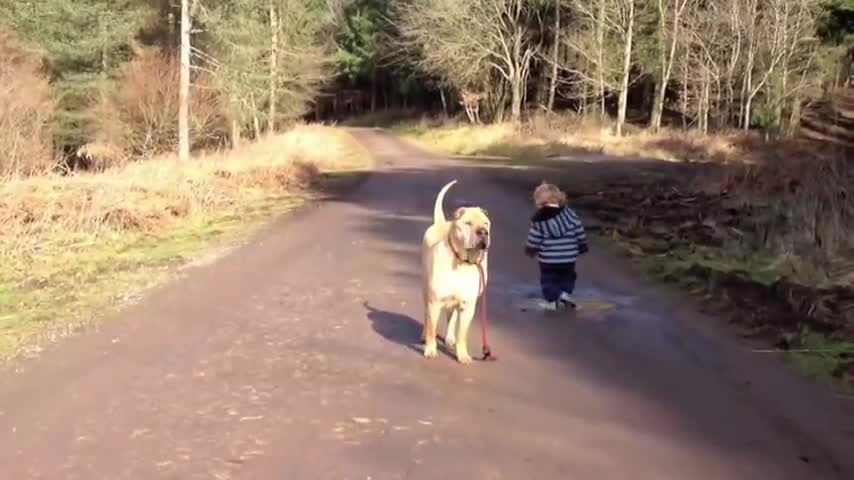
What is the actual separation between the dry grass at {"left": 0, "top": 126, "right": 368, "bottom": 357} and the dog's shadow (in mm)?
2882

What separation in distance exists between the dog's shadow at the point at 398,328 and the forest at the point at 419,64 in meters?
14.2

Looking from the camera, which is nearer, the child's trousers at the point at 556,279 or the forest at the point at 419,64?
the child's trousers at the point at 556,279

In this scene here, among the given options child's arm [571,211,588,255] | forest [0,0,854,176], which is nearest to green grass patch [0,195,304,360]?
child's arm [571,211,588,255]

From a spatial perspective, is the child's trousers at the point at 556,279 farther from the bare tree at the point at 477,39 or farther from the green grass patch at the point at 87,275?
the bare tree at the point at 477,39

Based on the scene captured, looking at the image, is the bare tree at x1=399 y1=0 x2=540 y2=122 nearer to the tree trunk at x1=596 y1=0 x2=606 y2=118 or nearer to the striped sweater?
the tree trunk at x1=596 y1=0 x2=606 y2=118

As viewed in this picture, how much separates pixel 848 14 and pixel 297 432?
27.2 m

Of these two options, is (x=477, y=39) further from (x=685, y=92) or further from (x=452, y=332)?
(x=452, y=332)

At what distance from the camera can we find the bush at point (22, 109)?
1079 inches

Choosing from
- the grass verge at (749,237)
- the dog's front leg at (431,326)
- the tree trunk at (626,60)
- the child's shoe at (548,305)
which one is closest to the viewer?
the dog's front leg at (431,326)

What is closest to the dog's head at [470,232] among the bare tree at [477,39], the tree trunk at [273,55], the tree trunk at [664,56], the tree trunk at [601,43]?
the tree trunk at [273,55]

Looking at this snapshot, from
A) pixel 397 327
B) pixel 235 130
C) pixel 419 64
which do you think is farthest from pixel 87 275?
pixel 419 64

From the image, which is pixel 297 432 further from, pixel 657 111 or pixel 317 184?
pixel 657 111

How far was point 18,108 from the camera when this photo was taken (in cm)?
3067

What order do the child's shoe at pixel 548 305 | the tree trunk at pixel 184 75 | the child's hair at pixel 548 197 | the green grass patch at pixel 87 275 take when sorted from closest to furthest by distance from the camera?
the green grass patch at pixel 87 275
the child's shoe at pixel 548 305
the child's hair at pixel 548 197
the tree trunk at pixel 184 75
